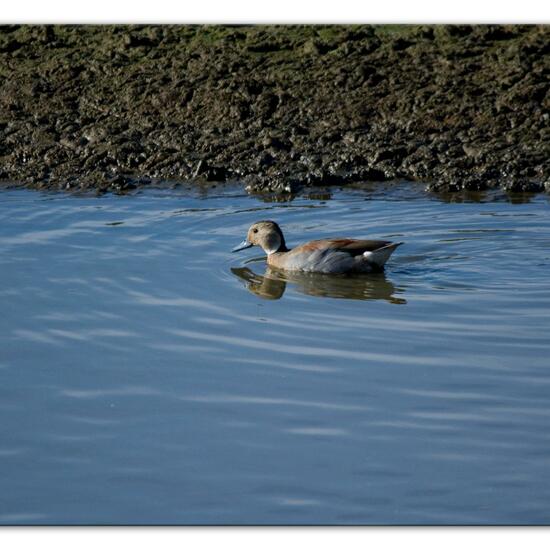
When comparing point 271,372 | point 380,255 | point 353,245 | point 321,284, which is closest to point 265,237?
point 321,284

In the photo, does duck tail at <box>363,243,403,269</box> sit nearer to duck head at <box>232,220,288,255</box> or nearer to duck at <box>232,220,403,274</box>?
duck at <box>232,220,403,274</box>

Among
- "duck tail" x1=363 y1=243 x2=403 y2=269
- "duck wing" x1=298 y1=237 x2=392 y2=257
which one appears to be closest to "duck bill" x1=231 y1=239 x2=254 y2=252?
"duck wing" x1=298 y1=237 x2=392 y2=257

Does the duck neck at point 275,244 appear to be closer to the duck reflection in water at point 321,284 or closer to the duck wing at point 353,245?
the duck reflection in water at point 321,284

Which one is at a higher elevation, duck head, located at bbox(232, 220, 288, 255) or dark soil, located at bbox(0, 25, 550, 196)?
dark soil, located at bbox(0, 25, 550, 196)

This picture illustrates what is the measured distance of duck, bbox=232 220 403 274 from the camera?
1037cm

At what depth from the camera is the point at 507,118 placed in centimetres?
1319

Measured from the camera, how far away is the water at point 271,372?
6.03m

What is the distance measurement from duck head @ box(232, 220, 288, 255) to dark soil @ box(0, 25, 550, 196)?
1.90 meters

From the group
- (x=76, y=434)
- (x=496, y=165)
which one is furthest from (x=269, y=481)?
(x=496, y=165)

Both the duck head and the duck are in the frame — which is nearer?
the duck

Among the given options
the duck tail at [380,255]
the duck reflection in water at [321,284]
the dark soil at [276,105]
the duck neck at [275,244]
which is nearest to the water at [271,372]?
the duck reflection in water at [321,284]

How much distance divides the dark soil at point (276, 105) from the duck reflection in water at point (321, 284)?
2.42 metres

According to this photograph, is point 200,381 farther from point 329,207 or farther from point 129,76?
point 129,76

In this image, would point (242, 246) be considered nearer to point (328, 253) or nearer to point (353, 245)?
point (328, 253)
